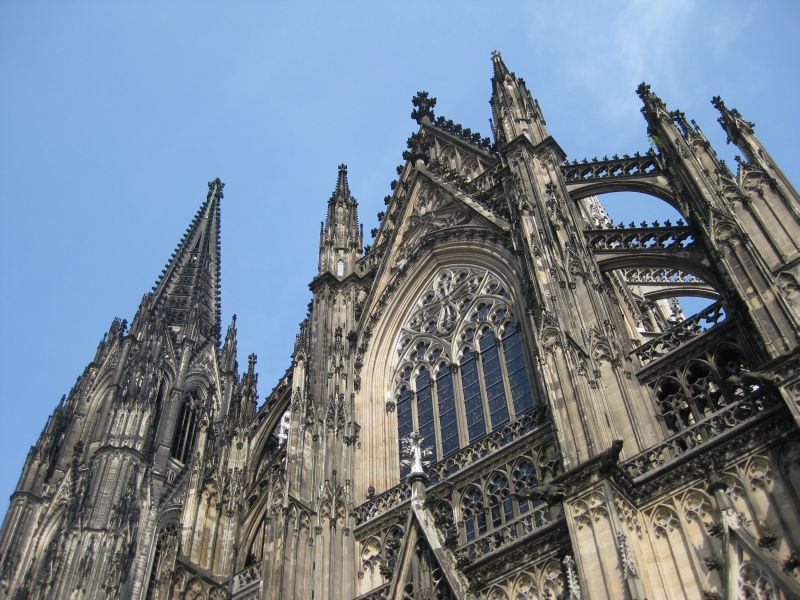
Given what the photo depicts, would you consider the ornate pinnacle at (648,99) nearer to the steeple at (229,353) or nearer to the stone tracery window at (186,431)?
the stone tracery window at (186,431)

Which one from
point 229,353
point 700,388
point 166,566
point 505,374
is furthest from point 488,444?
point 229,353

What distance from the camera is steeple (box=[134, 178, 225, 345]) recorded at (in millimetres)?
56656

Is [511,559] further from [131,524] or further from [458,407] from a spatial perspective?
[131,524]

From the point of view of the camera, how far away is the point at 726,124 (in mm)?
15523

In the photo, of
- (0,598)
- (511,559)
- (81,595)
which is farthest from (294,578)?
(0,598)

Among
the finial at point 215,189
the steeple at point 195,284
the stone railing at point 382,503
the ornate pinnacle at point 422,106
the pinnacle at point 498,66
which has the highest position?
the finial at point 215,189

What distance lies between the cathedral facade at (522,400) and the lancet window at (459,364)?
5 centimetres

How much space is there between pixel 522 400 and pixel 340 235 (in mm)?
9185

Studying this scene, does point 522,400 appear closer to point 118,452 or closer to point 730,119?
point 730,119

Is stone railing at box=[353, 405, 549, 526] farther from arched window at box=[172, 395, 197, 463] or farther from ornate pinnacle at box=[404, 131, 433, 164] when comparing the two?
arched window at box=[172, 395, 197, 463]

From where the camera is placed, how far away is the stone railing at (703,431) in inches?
483

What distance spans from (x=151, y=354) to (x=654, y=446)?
41.4m

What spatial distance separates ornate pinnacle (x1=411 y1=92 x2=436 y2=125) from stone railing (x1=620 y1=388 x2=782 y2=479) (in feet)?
51.8

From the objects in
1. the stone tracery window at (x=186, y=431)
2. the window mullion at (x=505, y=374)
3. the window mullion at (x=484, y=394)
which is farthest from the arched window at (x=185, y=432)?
the window mullion at (x=505, y=374)
